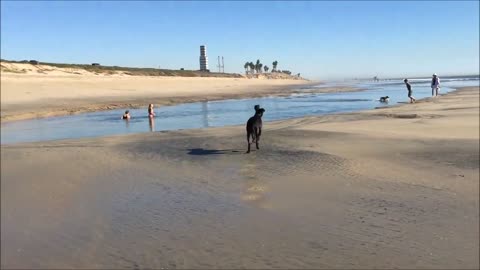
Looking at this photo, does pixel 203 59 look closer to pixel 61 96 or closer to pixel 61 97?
pixel 61 96

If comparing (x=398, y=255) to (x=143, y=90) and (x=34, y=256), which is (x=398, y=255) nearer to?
(x=34, y=256)

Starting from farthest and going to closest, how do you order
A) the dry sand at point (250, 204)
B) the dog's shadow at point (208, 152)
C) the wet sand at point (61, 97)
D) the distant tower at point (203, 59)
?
the distant tower at point (203, 59) < the wet sand at point (61, 97) < the dog's shadow at point (208, 152) < the dry sand at point (250, 204)

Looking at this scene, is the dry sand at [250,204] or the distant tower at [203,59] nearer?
the dry sand at [250,204]

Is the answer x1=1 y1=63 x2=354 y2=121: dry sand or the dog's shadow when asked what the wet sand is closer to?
x1=1 y1=63 x2=354 y2=121: dry sand

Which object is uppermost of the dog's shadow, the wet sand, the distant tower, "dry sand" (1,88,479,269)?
the distant tower

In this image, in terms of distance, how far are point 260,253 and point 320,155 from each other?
499 cm

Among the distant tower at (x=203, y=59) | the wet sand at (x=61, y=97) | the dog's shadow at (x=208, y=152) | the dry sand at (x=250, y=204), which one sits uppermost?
the distant tower at (x=203, y=59)

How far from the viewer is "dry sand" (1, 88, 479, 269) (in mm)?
4840

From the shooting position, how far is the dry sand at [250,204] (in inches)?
191

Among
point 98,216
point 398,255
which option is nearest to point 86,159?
point 98,216

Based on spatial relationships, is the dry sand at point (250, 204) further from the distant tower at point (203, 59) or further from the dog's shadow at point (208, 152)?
the distant tower at point (203, 59)

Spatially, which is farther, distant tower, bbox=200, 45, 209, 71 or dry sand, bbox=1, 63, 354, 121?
distant tower, bbox=200, 45, 209, 71

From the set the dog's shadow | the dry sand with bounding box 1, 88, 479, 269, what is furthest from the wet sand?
the dry sand with bounding box 1, 88, 479, 269

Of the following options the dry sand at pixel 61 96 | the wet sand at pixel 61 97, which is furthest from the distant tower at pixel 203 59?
the wet sand at pixel 61 97
